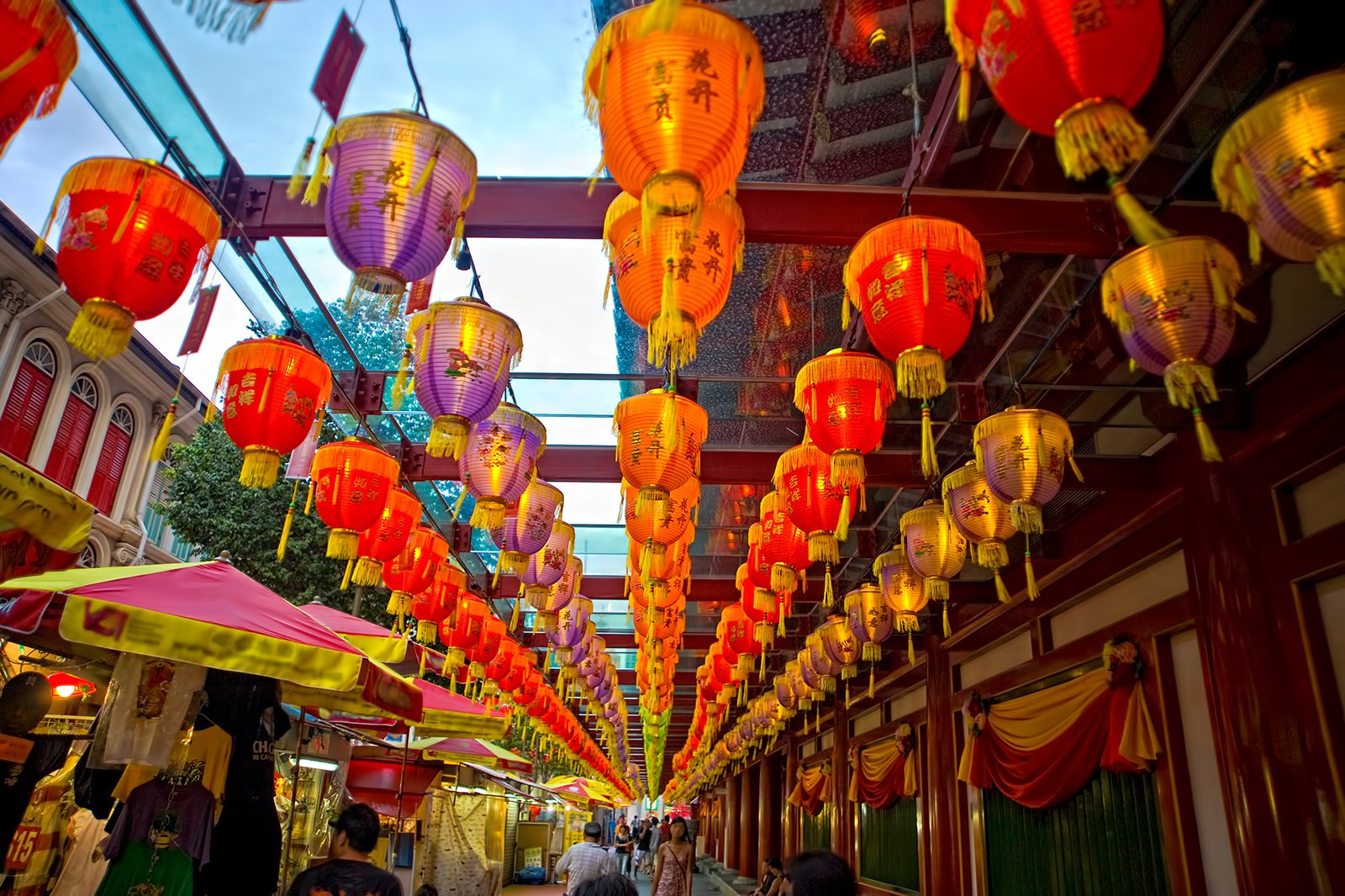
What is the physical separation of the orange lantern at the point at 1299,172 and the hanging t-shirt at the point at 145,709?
4.76 meters

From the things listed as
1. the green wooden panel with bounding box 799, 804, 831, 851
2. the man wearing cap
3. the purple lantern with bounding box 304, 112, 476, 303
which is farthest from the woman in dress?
the purple lantern with bounding box 304, 112, 476, 303

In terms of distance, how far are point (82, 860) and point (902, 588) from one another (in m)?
6.47

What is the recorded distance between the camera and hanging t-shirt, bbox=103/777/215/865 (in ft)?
12.6

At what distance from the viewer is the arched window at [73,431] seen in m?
12.6

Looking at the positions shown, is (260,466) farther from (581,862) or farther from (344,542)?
(581,862)

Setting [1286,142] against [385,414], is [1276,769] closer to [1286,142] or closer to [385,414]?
[1286,142]

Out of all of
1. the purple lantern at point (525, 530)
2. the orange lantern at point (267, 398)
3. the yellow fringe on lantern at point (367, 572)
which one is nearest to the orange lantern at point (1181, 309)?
the orange lantern at point (267, 398)

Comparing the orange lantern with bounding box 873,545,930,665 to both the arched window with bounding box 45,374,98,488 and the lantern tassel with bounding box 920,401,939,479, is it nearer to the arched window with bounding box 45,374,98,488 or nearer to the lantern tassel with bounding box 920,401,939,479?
the lantern tassel with bounding box 920,401,939,479

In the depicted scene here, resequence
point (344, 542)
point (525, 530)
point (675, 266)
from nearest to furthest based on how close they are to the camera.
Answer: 1. point (675, 266)
2. point (344, 542)
3. point (525, 530)

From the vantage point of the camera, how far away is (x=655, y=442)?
192 inches

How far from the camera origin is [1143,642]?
19.6 ft

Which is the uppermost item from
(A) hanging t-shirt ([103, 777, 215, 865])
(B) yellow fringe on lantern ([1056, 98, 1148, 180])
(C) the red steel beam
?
(C) the red steel beam

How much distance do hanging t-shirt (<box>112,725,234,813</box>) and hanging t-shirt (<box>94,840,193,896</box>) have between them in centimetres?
28

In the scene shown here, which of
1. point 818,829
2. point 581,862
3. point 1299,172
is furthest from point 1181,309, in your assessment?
point 818,829
